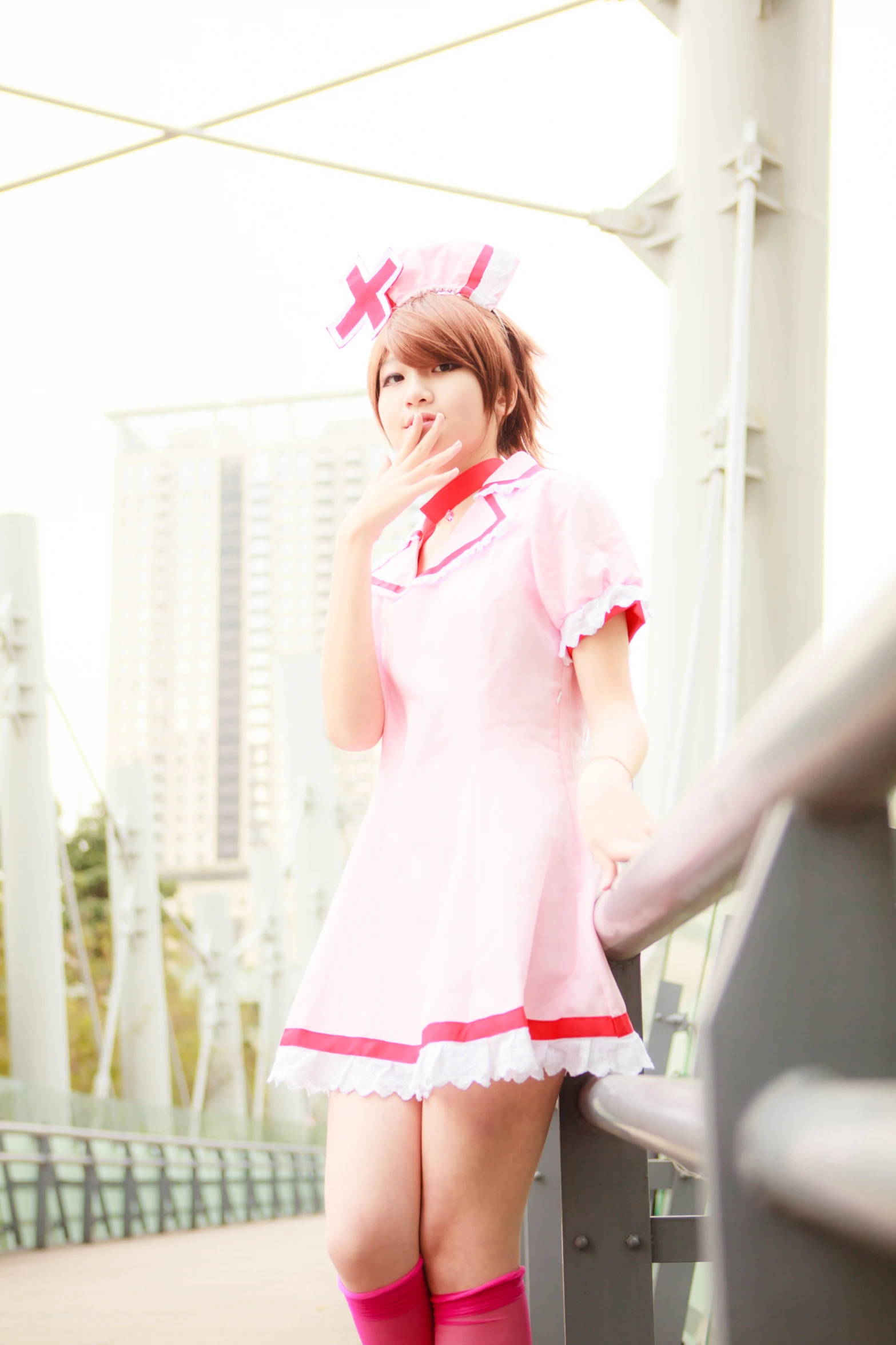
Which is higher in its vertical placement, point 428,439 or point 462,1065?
point 428,439

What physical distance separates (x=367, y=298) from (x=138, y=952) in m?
9.81

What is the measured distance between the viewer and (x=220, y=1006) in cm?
1423

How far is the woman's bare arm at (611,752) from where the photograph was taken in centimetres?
108

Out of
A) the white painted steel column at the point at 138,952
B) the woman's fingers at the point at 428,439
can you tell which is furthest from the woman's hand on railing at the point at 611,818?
the white painted steel column at the point at 138,952

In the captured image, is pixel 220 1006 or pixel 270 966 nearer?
pixel 220 1006

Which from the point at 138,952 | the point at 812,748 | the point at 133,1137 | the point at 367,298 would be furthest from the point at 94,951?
the point at 812,748

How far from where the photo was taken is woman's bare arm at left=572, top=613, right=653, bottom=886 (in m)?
1.08

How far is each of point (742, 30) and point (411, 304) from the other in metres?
2.79

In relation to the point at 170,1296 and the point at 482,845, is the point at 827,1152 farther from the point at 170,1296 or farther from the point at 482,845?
the point at 170,1296

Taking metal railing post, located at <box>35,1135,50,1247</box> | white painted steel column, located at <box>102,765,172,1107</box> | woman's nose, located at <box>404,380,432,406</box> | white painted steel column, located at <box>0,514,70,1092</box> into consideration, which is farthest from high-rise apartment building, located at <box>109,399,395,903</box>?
woman's nose, located at <box>404,380,432,406</box>

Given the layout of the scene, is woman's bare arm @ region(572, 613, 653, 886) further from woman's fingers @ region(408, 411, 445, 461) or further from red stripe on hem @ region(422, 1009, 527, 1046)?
woman's fingers @ region(408, 411, 445, 461)

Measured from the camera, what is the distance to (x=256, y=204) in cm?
2027

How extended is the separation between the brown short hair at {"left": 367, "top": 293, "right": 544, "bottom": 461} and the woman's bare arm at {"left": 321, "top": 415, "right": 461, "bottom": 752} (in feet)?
0.44

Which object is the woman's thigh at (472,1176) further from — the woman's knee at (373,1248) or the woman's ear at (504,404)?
the woman's ear at (504,404)
